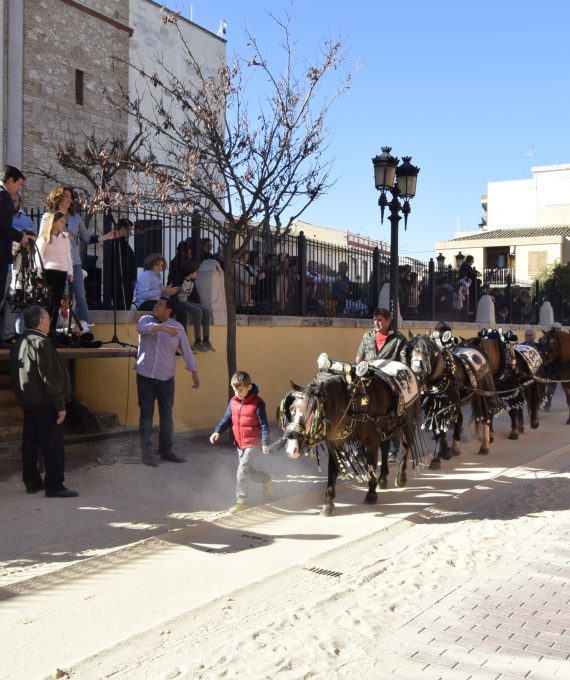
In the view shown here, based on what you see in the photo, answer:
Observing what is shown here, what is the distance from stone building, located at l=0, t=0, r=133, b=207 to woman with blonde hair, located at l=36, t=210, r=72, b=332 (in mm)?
12637

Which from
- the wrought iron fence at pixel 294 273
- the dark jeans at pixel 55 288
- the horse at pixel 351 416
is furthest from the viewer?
the wrought iron fence at pixel 294 273

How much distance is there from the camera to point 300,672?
162 inches

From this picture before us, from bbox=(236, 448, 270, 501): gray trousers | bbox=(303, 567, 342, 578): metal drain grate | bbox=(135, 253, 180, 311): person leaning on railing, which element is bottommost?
bbox=(303, 567, 342, 578): metal drain grate

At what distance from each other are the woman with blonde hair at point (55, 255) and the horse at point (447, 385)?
4.27 metres

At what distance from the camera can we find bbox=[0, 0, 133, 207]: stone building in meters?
21.5

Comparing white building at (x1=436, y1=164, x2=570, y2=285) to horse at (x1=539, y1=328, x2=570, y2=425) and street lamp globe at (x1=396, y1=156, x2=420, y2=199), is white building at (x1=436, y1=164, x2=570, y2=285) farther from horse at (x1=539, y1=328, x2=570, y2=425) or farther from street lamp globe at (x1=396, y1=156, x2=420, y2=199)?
street lamp globe at (x1=396, y1=156, x2=420, y2=199)

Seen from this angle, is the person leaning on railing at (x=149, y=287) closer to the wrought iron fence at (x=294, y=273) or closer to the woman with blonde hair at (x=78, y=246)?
the wrought iron fence at (x=294, y=273)

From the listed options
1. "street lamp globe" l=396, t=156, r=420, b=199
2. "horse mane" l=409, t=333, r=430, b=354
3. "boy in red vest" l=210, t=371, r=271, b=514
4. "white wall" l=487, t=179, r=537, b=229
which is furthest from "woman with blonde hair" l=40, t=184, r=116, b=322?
"white wall" l=487, t=179, r=537, b=229

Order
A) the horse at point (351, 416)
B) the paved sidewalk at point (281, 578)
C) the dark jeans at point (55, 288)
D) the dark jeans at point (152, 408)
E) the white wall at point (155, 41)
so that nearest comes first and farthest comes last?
the paved sidewalk at point (281, 578)
the horse at point (351, 416)
the dark jeans at point (55, 288)
the dark jeans at point (152, 408)
the white wall at point (155, 41)

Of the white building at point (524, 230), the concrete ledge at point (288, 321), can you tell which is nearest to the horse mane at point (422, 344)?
the concrete ledge at point (288, 321)

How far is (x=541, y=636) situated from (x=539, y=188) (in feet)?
189

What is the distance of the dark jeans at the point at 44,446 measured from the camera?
300 inches

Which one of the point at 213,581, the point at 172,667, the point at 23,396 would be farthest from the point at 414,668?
the point at 23,396

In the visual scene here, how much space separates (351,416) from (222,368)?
518 cm
